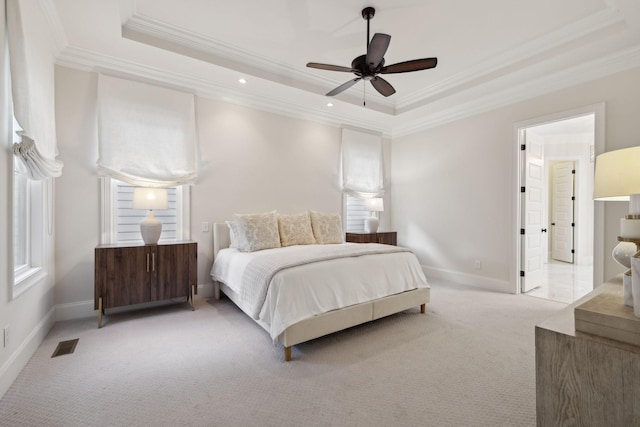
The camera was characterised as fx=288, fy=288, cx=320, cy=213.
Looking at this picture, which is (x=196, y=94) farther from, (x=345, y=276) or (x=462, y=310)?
(x=462, y=310)

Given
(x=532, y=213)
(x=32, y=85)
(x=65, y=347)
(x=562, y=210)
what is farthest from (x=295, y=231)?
(x=562, y=210)

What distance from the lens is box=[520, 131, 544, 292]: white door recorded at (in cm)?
404

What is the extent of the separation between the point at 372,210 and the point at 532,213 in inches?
93.1

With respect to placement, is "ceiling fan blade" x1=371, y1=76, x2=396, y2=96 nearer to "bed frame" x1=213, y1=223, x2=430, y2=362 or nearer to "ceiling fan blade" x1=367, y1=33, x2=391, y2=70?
"ceiling fan blade" x1=367, y1=33, x2=391, y2=70

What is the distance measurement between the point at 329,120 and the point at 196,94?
217 cm

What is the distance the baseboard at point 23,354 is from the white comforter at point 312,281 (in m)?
1.60

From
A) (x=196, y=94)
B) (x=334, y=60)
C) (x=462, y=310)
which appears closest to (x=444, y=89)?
(x=334, y=60)

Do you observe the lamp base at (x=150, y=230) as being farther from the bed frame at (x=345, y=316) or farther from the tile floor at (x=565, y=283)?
the tile floor at (x=565, y=283)

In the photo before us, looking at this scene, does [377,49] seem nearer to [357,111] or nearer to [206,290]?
[357,111]

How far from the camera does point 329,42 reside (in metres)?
3.32

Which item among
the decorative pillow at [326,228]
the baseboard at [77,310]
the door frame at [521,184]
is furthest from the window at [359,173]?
the baseboard at [77,310]

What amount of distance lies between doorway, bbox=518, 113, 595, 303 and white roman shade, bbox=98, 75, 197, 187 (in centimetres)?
455

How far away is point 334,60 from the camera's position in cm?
373

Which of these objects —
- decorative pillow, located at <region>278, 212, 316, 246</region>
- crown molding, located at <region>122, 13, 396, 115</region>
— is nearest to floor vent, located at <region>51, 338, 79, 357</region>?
decorative pillow, located at <region>278, 212, 316, 246</region>
